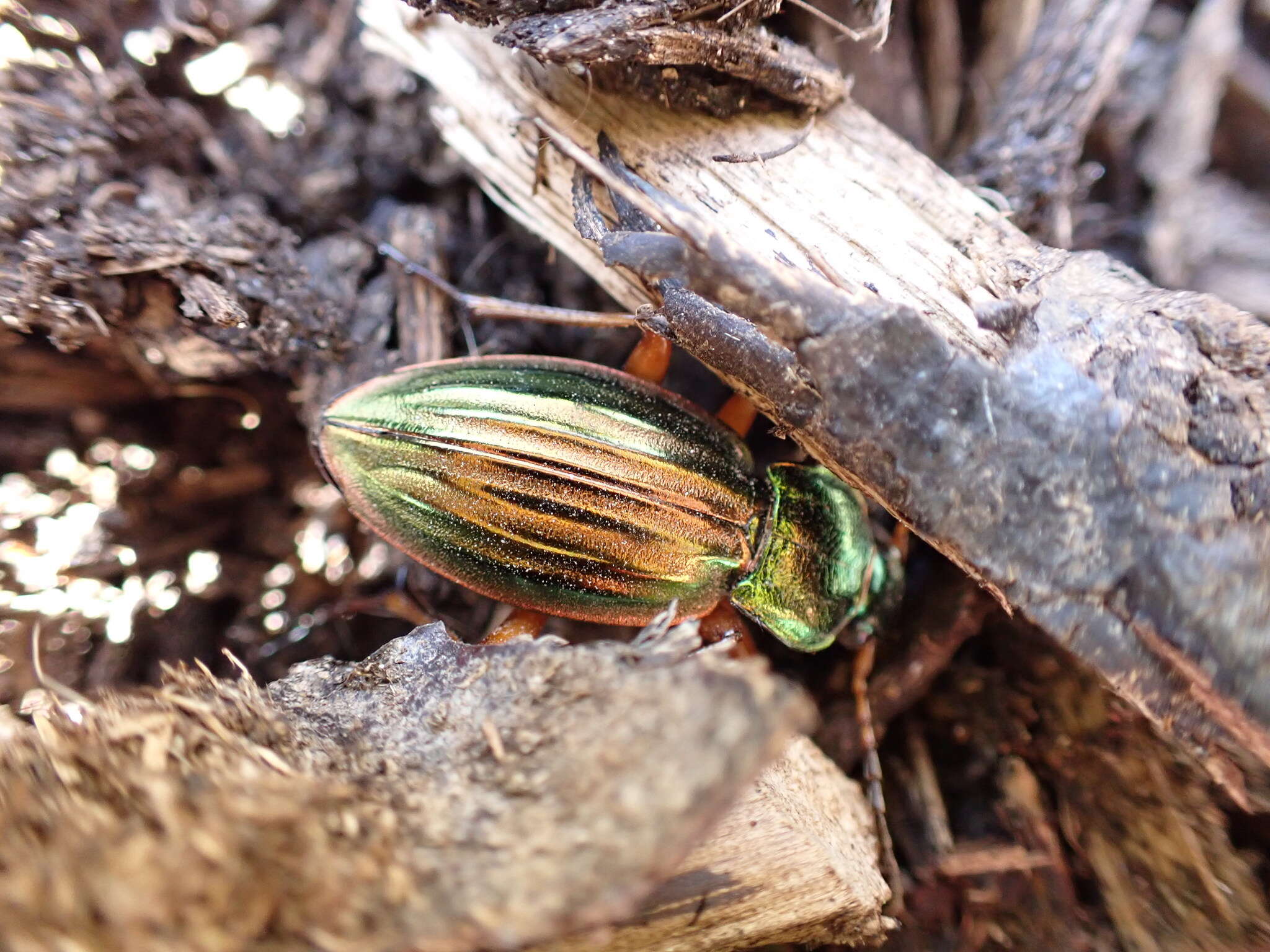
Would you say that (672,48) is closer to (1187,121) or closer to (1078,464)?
(1078,464)

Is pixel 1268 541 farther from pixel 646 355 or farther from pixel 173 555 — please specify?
pixel 173 555

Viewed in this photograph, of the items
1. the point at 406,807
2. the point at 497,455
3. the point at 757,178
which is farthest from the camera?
the point at 497,455

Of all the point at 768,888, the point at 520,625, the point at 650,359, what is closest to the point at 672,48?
the point at 650,359

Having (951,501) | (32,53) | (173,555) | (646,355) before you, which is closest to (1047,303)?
(951,501)

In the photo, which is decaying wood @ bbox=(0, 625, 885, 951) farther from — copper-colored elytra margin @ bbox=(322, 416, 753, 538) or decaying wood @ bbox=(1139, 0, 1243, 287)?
decaying wood @ bbox=(1139, 0, 1243, 287)

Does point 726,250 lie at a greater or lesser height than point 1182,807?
greater

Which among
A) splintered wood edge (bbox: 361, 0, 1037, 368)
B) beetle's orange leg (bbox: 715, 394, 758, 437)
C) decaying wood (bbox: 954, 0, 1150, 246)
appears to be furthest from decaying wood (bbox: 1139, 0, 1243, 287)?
beetle's orange leg (bbox: 715, 394, 758, 437)

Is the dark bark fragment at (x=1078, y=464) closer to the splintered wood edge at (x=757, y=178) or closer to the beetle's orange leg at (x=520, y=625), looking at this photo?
the splintered wood edge at (x=757, y=178)
